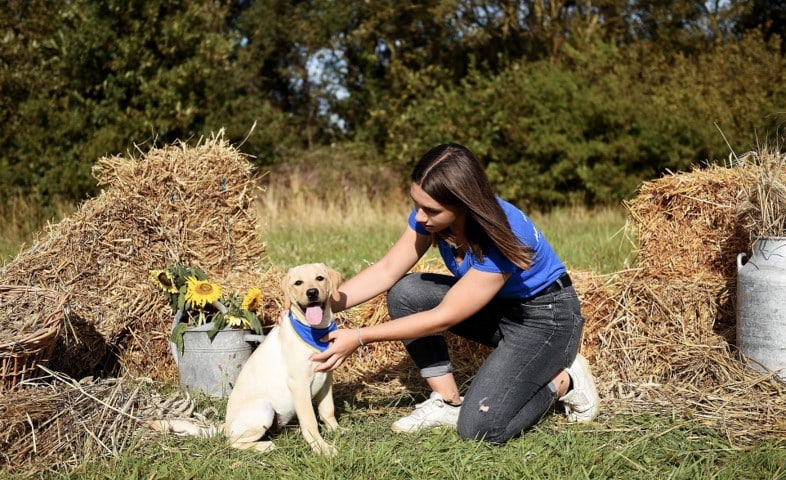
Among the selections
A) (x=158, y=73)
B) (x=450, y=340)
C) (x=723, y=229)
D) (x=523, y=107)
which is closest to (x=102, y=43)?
(x=158, y=73)

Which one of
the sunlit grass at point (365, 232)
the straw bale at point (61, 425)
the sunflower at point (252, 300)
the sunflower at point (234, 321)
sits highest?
the sunflower at point (252, 300)

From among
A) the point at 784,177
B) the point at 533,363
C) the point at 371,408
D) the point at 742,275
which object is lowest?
the point at 371,408

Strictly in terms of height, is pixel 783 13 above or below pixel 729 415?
above

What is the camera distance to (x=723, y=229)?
5.05 m

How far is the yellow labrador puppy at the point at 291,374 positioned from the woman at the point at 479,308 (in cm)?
12

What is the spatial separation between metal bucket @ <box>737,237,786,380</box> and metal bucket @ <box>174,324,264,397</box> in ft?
9.43

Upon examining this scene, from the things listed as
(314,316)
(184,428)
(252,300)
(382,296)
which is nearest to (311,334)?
(314,316)

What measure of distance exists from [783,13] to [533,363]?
2034 cm

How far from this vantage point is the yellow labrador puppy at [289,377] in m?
3.67

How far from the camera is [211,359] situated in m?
4.58

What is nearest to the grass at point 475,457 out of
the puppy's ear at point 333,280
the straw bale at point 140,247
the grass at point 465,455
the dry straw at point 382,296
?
the grass at point 465,455

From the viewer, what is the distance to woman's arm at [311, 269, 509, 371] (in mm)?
3648

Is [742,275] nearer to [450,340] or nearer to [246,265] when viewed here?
[450,340]

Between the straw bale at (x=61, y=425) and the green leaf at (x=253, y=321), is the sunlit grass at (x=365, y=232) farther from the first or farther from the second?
the straw bale at (x=61, y=425)
